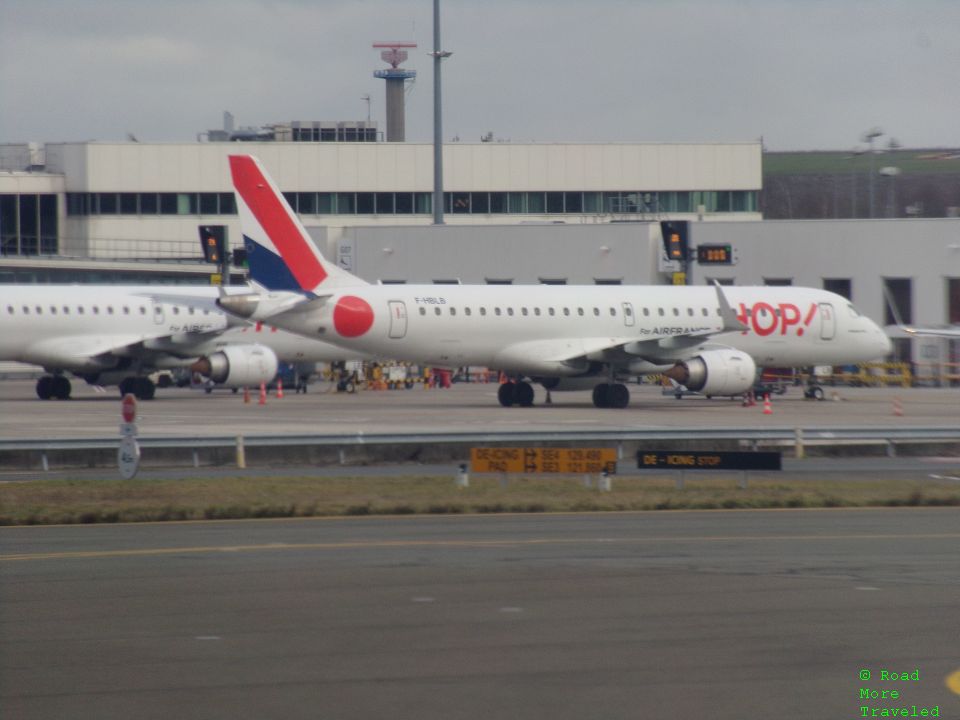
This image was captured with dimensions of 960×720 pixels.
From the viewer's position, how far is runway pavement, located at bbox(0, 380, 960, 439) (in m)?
33.6

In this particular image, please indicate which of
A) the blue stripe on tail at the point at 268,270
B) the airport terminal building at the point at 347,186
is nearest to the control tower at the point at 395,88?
the airport terminal building at the point at 347,186

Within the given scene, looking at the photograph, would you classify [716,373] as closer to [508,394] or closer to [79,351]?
[508,394]

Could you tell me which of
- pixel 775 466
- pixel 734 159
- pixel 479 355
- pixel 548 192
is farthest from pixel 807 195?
pixel 775 466

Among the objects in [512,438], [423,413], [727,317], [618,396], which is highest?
[727,317]

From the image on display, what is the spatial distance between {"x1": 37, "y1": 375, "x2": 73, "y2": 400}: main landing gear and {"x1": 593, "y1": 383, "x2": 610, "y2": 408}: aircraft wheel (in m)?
17.1

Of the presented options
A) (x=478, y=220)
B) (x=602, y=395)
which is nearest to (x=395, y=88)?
(x=478, y=220)

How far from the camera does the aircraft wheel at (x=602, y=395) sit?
1628 inches

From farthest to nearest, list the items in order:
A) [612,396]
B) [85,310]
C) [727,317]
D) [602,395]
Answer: [85,310], [602,395], [612,396], [727,317]

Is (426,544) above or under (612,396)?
under

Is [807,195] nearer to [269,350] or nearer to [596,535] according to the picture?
[269,350]

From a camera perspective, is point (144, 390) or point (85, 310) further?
point (144, 390)

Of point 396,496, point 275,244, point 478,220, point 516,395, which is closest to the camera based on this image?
point 396,496

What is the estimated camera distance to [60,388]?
4659 cm

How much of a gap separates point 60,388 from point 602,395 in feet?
57.7
